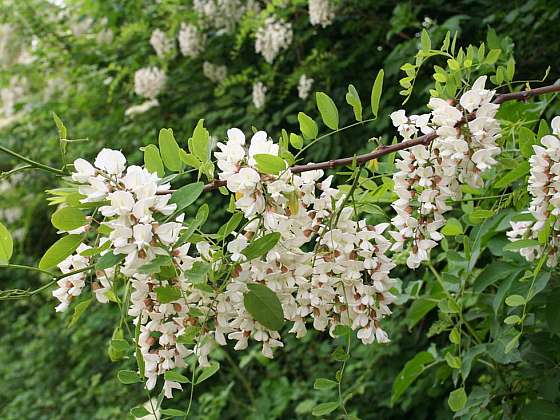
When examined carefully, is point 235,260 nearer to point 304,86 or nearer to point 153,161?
point 153,161

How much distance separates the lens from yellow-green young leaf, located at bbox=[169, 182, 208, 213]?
66cm

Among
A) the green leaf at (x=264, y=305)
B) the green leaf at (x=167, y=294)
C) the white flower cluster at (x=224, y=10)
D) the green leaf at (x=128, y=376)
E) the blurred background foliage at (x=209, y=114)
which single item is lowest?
the blurred background foliage at (x=209, y=114)

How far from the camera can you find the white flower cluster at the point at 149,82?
3244 mm

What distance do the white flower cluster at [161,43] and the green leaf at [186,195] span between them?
9.00 feet

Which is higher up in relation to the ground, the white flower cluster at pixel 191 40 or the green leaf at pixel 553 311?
the green leaf at pixel 553 311

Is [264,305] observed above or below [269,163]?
below

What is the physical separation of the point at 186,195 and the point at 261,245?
0.27 ft

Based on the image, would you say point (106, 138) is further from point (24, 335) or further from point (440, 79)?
point (440, 79)

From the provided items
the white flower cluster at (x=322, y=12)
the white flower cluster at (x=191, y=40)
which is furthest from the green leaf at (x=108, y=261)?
the white flower cluster at (x=191, y=40)

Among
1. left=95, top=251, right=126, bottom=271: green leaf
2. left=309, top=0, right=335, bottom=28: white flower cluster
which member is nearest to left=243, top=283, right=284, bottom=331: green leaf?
left=95, top=251, right=126, bottom=271: green leaf

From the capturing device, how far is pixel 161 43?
3.32m

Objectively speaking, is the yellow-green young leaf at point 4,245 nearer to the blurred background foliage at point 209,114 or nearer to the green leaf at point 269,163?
the green leaf at point 269,163

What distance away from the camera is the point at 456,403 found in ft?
3.47

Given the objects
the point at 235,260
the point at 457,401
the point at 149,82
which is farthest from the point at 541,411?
the point at 149,82
